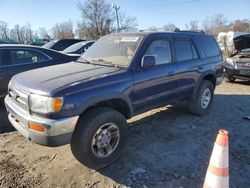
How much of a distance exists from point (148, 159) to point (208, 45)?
3.42 m

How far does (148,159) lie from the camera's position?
374 cm

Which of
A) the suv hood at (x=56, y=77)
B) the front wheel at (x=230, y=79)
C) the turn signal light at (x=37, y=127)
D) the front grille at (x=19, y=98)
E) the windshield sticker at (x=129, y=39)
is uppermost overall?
the windshield sticker at (x=129, y=39)

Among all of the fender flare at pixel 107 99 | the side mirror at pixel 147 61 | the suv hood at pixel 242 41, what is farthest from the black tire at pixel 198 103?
the suv hood at pixel 242 41

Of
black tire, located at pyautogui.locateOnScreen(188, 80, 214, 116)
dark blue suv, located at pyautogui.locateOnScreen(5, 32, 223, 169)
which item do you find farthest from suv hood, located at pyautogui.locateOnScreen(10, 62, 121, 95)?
black tire, located at pyautogui.locateOnScreen(188, 80, 214, 116)

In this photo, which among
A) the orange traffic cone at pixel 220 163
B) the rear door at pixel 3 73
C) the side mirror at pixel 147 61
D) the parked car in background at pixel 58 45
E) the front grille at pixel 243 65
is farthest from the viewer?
the parked car in background at pixel 58 45

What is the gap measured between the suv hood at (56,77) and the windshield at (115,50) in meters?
0.24

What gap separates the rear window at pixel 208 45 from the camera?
18.5 ft

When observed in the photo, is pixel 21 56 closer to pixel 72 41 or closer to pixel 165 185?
pixel 165 185

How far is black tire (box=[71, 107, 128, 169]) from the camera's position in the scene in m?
3.20

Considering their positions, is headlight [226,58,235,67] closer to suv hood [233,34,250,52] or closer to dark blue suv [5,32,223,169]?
suv hood [233,34,250,52]

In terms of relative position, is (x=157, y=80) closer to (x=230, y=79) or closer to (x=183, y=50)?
(x=183, y=50)

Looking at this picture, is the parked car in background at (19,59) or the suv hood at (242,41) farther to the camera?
the suv hood at (242,41)

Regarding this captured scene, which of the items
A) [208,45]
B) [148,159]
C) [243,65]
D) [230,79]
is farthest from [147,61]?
[230,79]

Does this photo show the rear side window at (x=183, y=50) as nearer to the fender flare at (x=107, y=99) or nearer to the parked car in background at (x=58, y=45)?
the fender flare at (x=107, y=99)
